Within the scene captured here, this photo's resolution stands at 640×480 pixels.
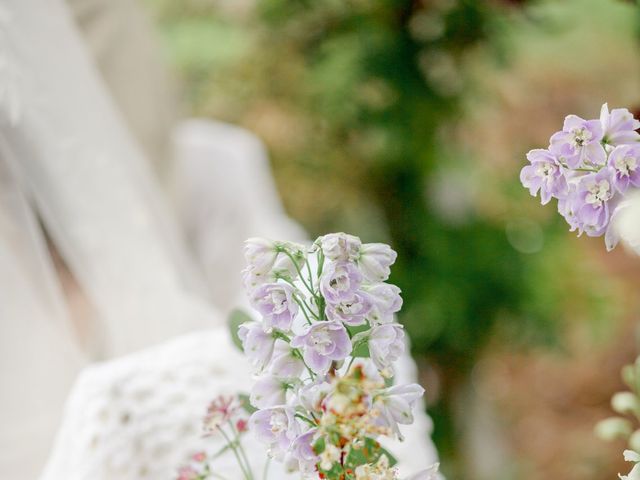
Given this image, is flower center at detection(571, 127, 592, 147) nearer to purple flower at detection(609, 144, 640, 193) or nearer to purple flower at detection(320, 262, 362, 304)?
purple flower at detection(609, 144, 640, 193)

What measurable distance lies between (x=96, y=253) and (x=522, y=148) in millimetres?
1305

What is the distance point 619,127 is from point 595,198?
4cm

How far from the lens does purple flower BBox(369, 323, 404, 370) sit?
1.26 ft

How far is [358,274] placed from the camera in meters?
0.37

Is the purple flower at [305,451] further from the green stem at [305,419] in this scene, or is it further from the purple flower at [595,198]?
the purple flower at [595,198]

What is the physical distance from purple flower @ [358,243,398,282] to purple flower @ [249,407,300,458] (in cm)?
8

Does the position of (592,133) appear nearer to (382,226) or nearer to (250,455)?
(250,455)

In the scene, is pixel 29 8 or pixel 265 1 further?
pixel 265 1

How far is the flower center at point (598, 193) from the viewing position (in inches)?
15.2

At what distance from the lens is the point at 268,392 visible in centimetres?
39

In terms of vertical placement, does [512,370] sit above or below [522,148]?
below

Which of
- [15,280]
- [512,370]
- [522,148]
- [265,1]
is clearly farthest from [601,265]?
[15,280]

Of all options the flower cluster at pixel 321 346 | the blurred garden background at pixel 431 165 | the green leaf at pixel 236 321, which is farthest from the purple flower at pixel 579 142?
the blurred garden background at pixel 431 165

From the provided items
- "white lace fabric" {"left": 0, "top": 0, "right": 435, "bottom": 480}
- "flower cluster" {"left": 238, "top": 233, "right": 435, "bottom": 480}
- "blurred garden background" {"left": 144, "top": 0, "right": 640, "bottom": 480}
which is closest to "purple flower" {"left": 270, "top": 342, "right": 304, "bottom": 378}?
"flower cluster" {"left": 238, "top": 233, "right": 435, "bottom": 480}
